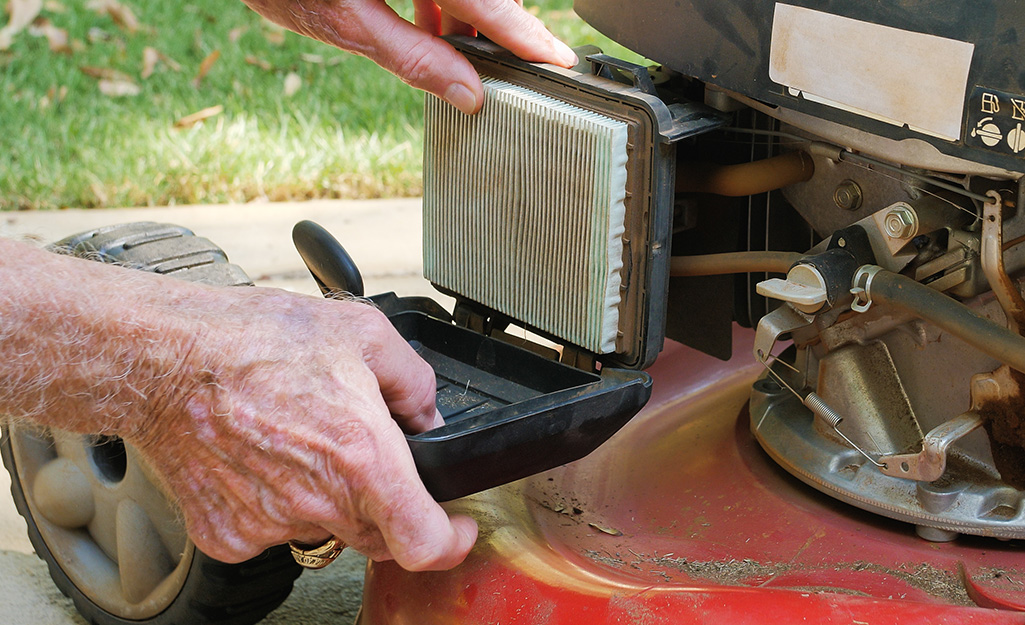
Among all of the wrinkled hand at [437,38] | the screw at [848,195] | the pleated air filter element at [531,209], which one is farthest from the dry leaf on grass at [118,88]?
the screw at [848,195]

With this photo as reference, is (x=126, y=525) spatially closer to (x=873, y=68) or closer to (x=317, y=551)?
(x=317, y=551)

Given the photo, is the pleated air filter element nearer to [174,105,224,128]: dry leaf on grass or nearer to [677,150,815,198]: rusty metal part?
[677,150,815,198]: rusty metal part

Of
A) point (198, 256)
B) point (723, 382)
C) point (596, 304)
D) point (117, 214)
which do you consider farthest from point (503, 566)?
point (117, 214)

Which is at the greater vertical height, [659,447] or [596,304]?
[596,304]

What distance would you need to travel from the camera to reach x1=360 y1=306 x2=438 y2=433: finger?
92cm

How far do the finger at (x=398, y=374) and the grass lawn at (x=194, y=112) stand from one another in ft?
5.93

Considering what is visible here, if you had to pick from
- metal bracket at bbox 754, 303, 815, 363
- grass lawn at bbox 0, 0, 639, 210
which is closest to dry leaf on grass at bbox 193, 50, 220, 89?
grass lawn at bbox 0, 0, 639, 210

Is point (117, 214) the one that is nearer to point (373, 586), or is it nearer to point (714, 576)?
point (373, 586)

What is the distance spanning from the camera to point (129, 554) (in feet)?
4.24

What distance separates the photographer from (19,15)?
3578 mm

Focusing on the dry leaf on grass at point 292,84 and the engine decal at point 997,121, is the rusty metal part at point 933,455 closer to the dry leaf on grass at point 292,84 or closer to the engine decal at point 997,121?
the engine decal at point 997,121

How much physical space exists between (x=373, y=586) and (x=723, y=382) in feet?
1.88

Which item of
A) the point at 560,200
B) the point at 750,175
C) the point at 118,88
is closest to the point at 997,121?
the point at 750,175

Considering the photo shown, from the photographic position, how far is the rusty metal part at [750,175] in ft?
3.49
